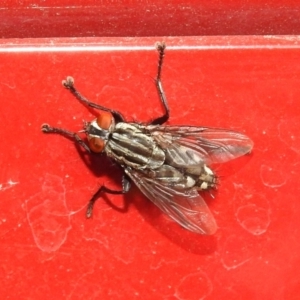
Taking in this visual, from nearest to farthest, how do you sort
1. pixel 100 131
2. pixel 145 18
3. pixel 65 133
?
pixel 100 131, pixel 65 133, pixel 145 18

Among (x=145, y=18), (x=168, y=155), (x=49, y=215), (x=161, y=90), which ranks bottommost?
(x=49, y=215)

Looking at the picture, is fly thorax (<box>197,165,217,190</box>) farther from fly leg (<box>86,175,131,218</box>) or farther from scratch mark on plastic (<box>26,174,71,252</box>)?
scratch mark on plastic (<box>26,174,71,252</box>)

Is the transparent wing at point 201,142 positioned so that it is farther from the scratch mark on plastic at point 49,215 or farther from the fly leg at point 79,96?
the scratch mark on plastic at point 49,215

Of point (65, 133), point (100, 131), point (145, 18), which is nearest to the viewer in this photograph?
point (100, 131)

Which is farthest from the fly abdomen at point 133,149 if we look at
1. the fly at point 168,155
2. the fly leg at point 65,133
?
the fly leg at point 65,133

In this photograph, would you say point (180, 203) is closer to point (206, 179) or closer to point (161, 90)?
point (206, 179)

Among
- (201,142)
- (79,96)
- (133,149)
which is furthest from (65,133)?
(201,142)

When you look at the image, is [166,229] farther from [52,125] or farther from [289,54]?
[289,54]

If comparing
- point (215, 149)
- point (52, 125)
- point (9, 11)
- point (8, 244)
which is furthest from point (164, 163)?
point (9, 11)
